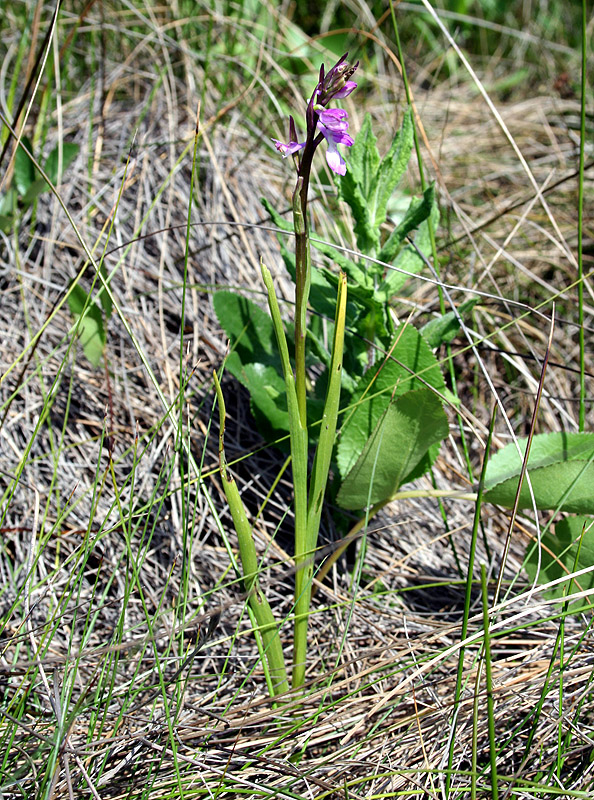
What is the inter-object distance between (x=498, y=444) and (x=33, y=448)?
126 centimetres

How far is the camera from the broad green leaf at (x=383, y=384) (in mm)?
1291

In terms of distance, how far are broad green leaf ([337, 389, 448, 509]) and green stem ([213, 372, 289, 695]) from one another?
244 mm

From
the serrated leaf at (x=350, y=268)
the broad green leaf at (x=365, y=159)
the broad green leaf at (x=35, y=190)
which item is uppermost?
the broad green leaf at (x=365, y=159)

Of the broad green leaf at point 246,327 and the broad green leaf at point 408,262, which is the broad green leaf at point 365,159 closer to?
the broad green leaf at point 408,262

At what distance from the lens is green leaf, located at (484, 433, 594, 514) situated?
1202 mm

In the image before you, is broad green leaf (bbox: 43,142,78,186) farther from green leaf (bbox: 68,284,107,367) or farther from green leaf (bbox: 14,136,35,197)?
green leaf (bbox: 68,284,107,367)

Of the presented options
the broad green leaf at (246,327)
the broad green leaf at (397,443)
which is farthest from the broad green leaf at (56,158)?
the broad green leaf at (397,443)

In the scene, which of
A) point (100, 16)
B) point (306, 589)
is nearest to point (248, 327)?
point (306, 589)

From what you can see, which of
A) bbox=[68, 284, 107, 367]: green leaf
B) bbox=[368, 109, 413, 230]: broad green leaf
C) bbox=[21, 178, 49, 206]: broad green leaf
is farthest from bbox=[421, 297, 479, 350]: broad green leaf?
bbox=[21, 178, 49, 206]: broad green leaf

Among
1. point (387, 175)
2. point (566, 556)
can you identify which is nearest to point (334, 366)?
point (387, 175)

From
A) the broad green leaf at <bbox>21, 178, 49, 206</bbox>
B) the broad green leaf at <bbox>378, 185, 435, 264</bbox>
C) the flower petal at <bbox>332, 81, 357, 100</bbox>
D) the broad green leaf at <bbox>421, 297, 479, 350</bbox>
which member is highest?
the flower petal at <bbox>332, 81, 357, 100</bbox>

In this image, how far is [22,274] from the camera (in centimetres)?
173

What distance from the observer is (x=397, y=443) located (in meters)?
1.21

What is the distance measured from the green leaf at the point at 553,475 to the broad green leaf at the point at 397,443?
17cm
